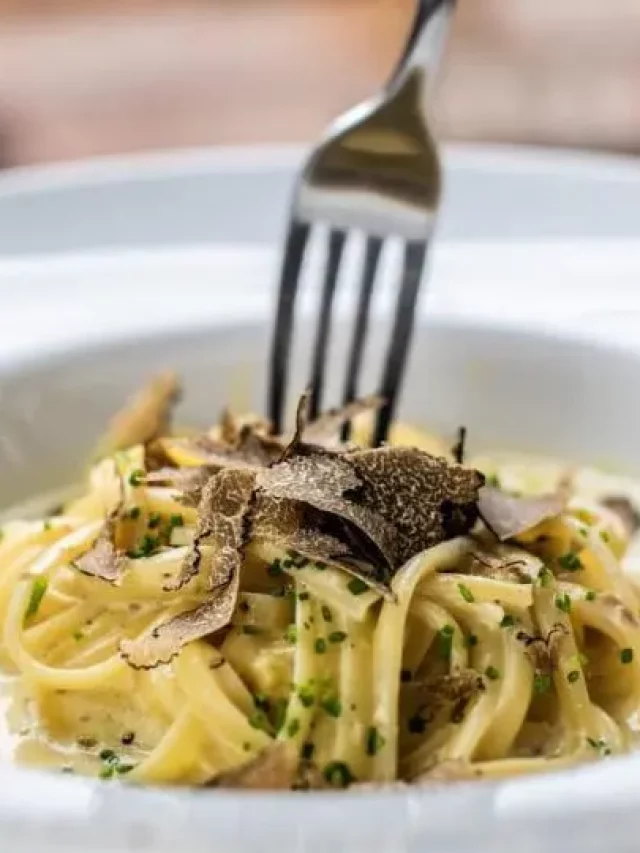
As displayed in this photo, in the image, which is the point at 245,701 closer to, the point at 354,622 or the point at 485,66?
the point at 354,622

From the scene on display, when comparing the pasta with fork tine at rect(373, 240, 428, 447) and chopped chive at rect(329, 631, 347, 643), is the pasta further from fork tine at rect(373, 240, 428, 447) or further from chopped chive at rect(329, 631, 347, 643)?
fork tine at rect(373, 240, 428, 447)

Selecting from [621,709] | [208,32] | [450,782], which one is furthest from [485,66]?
[450,782]

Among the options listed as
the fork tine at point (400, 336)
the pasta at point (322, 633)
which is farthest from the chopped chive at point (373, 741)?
the fork tine at point (400, 336)

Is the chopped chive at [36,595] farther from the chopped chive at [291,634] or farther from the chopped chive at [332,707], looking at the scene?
the chopped chive at [332,707]

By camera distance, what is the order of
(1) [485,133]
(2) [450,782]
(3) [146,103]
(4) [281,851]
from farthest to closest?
(3) [146,103], (1) [485,133], (2) [450,782], (4) [281,851]

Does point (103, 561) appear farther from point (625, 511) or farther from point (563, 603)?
point (625, 511)

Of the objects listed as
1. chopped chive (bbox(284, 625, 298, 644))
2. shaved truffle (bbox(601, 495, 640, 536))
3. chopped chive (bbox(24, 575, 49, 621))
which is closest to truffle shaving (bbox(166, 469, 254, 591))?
chopped chive (bbox(284, 625, 298, 644))

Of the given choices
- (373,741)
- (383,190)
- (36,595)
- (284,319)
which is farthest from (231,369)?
(373,741)
